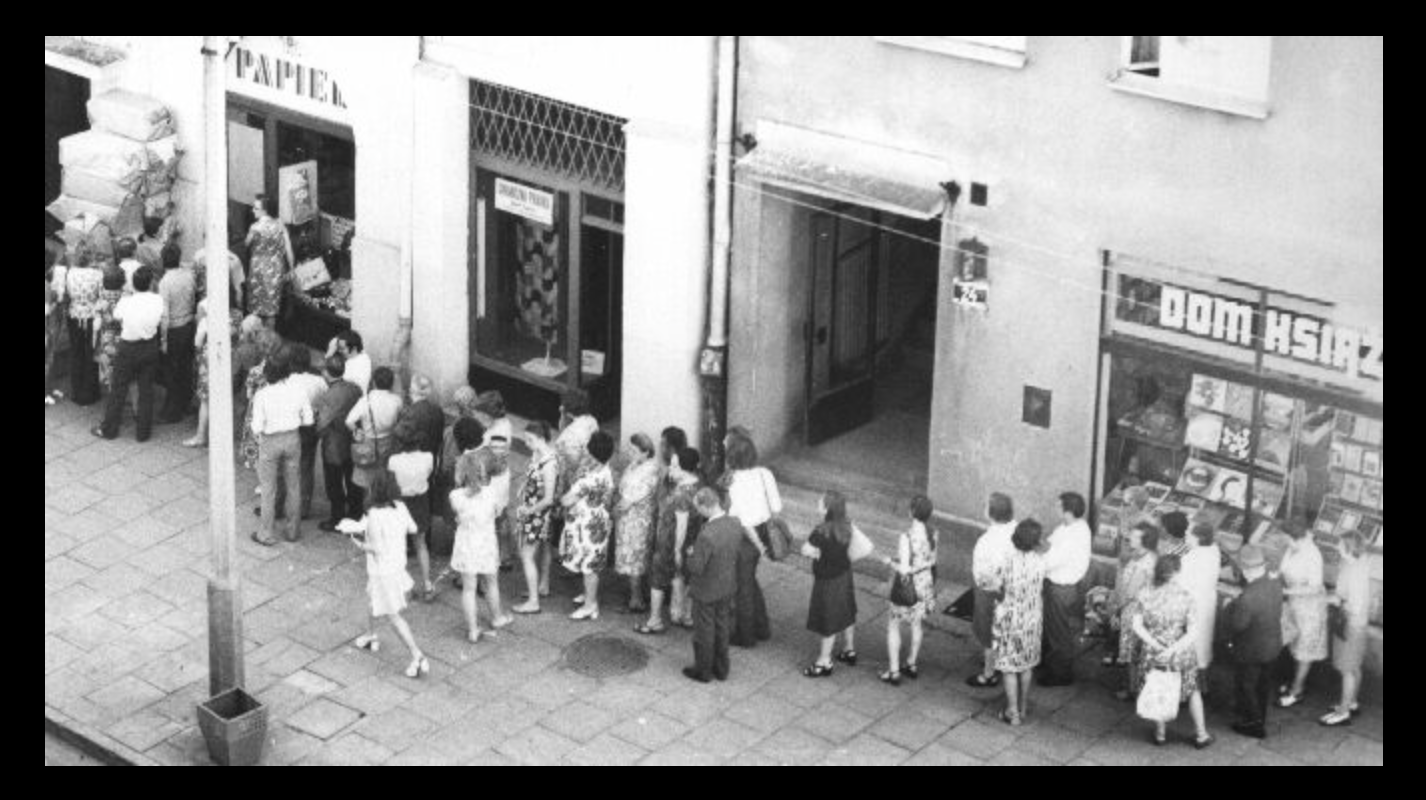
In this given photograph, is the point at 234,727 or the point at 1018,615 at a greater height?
the point at 1018,615

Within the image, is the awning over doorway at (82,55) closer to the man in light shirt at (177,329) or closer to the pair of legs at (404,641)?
the man in light shirt at (177,329)

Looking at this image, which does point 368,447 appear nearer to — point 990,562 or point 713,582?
point 713,582

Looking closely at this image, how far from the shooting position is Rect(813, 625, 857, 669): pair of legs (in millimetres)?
18750

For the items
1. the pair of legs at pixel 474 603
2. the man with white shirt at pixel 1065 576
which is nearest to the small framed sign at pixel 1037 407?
the man with white shirt at pixel 1065 576

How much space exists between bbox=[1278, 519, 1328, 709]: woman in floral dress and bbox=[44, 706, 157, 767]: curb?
771 centimetres

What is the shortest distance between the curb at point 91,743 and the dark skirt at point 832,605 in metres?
4.64

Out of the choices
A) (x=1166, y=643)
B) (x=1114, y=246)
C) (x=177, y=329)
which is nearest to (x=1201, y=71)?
(x=1114, y=246)

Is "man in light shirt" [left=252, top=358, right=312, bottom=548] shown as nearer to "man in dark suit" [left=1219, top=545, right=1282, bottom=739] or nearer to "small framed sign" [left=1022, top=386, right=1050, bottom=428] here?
"small framed sign" [left=1022, top=386, right=1050, bottom=428]

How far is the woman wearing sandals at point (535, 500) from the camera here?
19.5 meters

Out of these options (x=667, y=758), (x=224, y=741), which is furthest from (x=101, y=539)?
(x=667, y=758)

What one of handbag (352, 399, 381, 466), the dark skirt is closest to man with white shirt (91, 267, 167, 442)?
handbag (352, 399, 381, 466)

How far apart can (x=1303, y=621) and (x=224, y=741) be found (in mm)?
7255

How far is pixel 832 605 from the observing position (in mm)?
18500

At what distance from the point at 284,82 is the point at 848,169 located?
646cm
